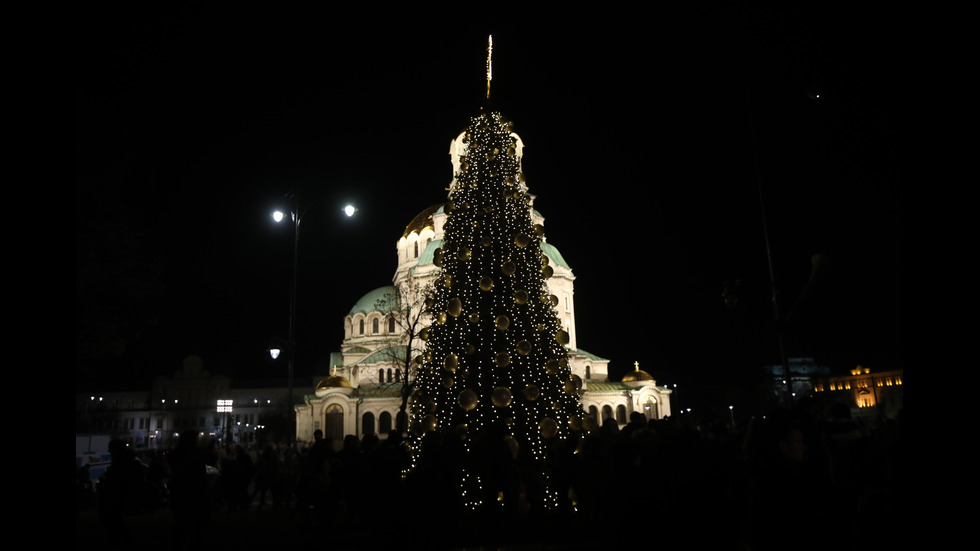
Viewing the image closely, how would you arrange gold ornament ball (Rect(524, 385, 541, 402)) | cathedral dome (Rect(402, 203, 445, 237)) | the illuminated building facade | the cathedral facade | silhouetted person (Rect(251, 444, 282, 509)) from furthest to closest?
the illuminated building facade, cathedral dome (Rect(402, 203, 445, 237)), the cathedral facade, silhouetted person (Rect(251, 444, 282, 509)), gold ornament ball (Rect(524, 385, 541, 402))

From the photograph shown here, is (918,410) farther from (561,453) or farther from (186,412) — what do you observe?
(186,412)

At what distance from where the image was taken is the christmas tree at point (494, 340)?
44.7ft

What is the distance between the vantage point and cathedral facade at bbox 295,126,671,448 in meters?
47.1

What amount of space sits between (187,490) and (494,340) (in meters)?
7.78

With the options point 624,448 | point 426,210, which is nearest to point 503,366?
point 624,448

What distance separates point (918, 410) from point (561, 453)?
8.64m

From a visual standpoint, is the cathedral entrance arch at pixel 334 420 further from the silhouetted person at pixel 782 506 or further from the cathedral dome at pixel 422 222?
the silhouetted person at pixel 782 506

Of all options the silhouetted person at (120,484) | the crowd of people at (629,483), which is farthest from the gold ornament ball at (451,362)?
the silhouetted person at (120,484)

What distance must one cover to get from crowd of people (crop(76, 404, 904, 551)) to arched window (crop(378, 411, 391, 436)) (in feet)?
110

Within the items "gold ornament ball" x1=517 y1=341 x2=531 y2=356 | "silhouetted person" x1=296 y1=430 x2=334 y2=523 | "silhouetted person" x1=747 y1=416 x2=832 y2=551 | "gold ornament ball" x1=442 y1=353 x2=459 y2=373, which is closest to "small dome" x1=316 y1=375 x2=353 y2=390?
"silhouetted person" x1=296 y1=430 x2=334 y2=523

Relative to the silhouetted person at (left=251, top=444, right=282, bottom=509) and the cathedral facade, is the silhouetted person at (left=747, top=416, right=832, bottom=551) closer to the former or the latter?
the silhouetted person at (left=251, top=444, right=282, bottom=509)

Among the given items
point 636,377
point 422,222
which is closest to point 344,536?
point 636,377

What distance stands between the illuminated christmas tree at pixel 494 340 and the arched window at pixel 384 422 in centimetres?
3506

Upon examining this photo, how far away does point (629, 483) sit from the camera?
4.62 m
